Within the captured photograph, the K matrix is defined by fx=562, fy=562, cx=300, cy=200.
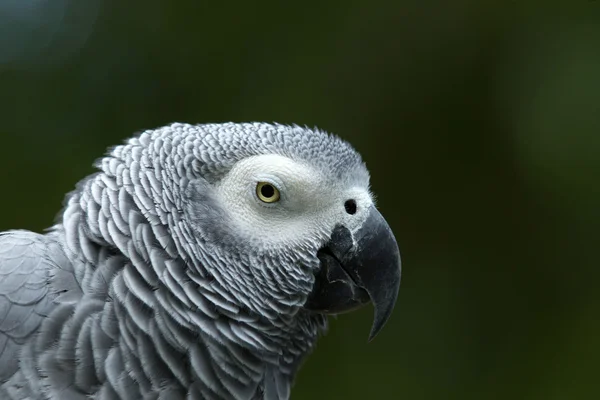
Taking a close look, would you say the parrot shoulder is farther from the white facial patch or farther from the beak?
the beak

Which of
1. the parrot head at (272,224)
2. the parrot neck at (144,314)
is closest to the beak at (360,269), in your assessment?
the parrot head at (272,224)

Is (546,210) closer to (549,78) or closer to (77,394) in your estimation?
(549,78)

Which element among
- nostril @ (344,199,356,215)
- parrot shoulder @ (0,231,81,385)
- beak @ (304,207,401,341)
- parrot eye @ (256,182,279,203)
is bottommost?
parrot shoulder @ (0,231,81,385)

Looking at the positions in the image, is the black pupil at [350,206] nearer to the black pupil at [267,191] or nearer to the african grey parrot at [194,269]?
the african grey parrot at [194,269]

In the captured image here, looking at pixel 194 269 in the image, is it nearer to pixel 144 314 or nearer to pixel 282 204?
pixel 144 314

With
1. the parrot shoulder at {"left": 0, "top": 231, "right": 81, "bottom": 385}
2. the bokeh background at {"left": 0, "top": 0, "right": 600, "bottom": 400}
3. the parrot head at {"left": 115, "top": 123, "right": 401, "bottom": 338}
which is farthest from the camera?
the bokeh background at {"left": 0, "top": 0, "right": 600, "bottom": 400}

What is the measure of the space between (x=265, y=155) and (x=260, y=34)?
2.31m

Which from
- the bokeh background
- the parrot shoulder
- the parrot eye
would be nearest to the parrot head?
the parrot eye

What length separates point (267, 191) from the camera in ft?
4.57

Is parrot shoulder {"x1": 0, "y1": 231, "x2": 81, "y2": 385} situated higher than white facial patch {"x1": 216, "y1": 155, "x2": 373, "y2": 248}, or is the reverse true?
white facial patch {"x1": 216, "y1": 155, "x2": 373, "y2": 248}

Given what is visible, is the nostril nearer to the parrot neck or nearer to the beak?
the beak

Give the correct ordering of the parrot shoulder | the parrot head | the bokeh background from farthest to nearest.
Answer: the bokeh background < the parrot head < the parrot shoulder

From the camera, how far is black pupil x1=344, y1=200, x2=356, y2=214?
4.69 ft

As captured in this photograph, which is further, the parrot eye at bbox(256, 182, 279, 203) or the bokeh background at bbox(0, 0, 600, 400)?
the bokeh background at bbox(0, 0, 600, 400)
